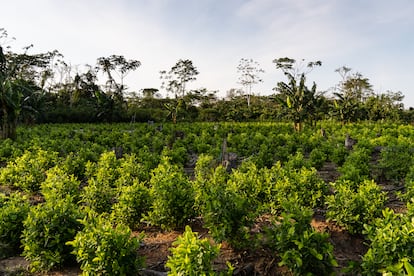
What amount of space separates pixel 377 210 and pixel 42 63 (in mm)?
48041

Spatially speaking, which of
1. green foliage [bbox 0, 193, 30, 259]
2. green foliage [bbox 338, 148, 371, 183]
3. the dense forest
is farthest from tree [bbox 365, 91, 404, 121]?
green foliage [bbox 0, 193, 30, 259]

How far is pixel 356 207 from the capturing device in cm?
507

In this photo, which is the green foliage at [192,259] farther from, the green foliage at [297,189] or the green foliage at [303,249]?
the green foliage at [297,189]

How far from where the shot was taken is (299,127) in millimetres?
24797

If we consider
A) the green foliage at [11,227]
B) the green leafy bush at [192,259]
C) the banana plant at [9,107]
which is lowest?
the green foliage at [11,227]

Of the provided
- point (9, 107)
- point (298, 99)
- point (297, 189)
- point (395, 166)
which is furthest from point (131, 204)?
point (298, 99)

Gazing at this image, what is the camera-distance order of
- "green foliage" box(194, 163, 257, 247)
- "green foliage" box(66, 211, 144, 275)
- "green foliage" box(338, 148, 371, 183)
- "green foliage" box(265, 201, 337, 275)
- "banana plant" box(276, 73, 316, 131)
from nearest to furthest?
"green foliage" box(265, 201, 337, 275) < "green foliage" box(66, 211, 144, 275) < "green foliage" box(194, 163, 257, 247) < "green foliage" box(338, 148, 371, 183) < "banana plant" box(276, 73, 316, 131)

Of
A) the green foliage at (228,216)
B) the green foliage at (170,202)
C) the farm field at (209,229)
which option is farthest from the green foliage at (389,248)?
the green foliage at (170,202)

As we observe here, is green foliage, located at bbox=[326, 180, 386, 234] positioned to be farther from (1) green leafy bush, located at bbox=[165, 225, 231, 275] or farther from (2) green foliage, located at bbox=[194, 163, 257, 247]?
(1) green leafy bush, located at bbox=[165, 225, 231, 275]

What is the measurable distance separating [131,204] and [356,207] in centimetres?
339

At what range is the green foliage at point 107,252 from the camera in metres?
3.80

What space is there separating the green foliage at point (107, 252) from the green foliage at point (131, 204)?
4.99 feet

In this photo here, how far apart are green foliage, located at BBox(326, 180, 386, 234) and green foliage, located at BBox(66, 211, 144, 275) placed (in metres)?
3.04

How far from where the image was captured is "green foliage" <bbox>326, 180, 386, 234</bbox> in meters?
5.04
